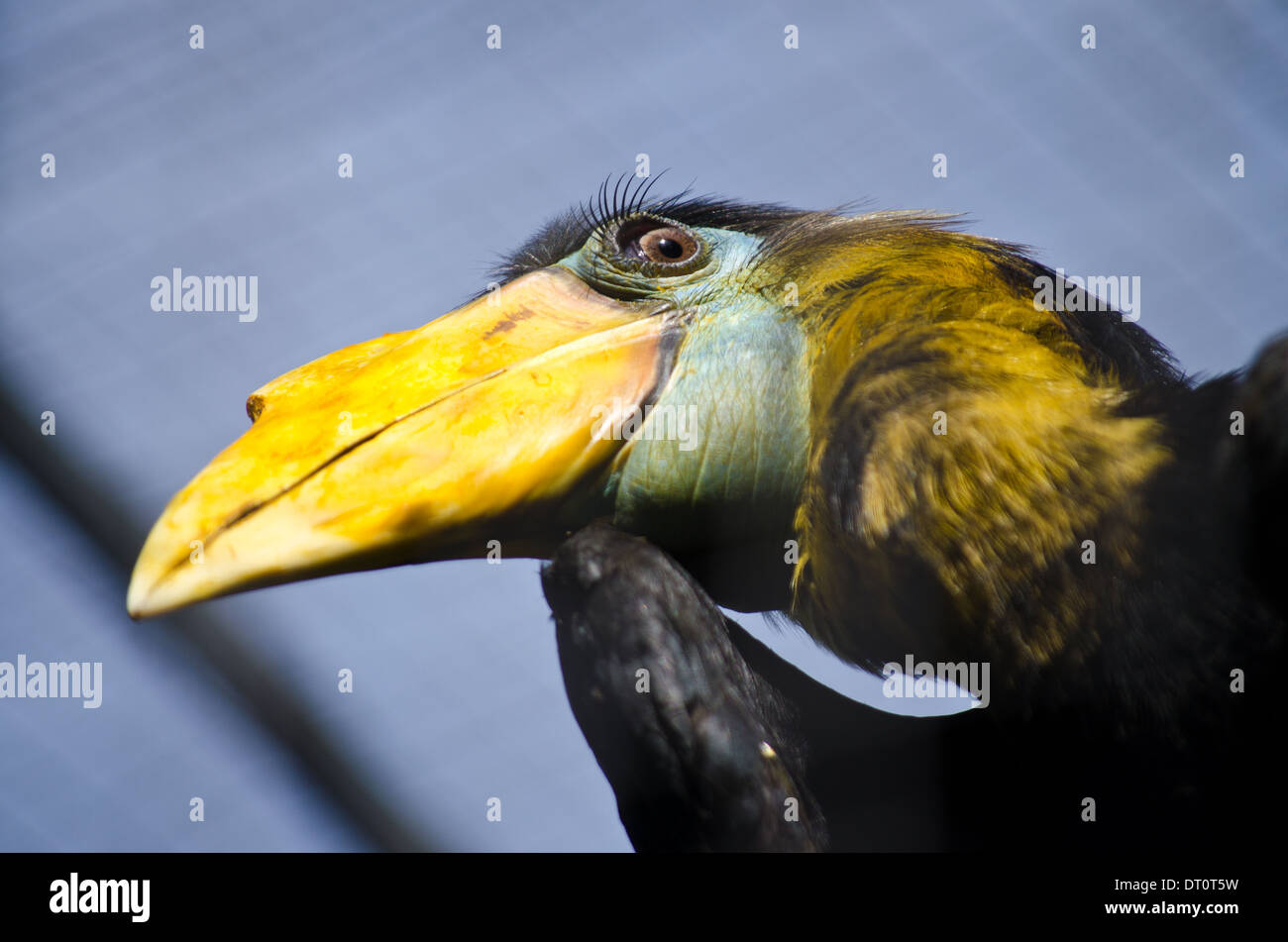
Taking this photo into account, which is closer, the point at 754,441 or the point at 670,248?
the point at 754,441

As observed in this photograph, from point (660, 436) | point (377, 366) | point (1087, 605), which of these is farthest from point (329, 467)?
point (1087, 605)

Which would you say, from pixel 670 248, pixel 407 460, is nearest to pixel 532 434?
pixel 407 460

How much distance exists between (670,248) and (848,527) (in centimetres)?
55

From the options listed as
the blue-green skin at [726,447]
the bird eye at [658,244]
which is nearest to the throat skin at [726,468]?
the blue-green skin at [726,447]

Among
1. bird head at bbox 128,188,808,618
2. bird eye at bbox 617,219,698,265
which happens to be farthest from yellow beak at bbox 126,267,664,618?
bird eye at bbox 617,219,698,265

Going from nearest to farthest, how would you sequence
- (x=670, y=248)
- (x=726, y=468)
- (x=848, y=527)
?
(x=848, y=527)
(x=726, y=468)
(x=670, y=248)

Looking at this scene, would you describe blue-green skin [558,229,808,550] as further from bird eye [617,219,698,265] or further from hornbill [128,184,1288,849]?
bird eye [617,219,698,265]

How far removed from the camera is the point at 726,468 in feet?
4.19

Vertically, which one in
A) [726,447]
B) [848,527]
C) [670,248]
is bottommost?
[848,527]

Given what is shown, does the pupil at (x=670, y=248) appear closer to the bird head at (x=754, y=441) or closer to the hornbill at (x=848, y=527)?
the bird head at (x=754, y=441)

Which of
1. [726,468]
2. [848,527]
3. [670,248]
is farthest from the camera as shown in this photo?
[670,248]

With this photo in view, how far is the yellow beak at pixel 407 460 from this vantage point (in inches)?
43.1

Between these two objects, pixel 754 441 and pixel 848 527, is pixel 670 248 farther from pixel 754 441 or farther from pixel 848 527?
pixel 848 527

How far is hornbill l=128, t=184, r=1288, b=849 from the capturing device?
1047mm
